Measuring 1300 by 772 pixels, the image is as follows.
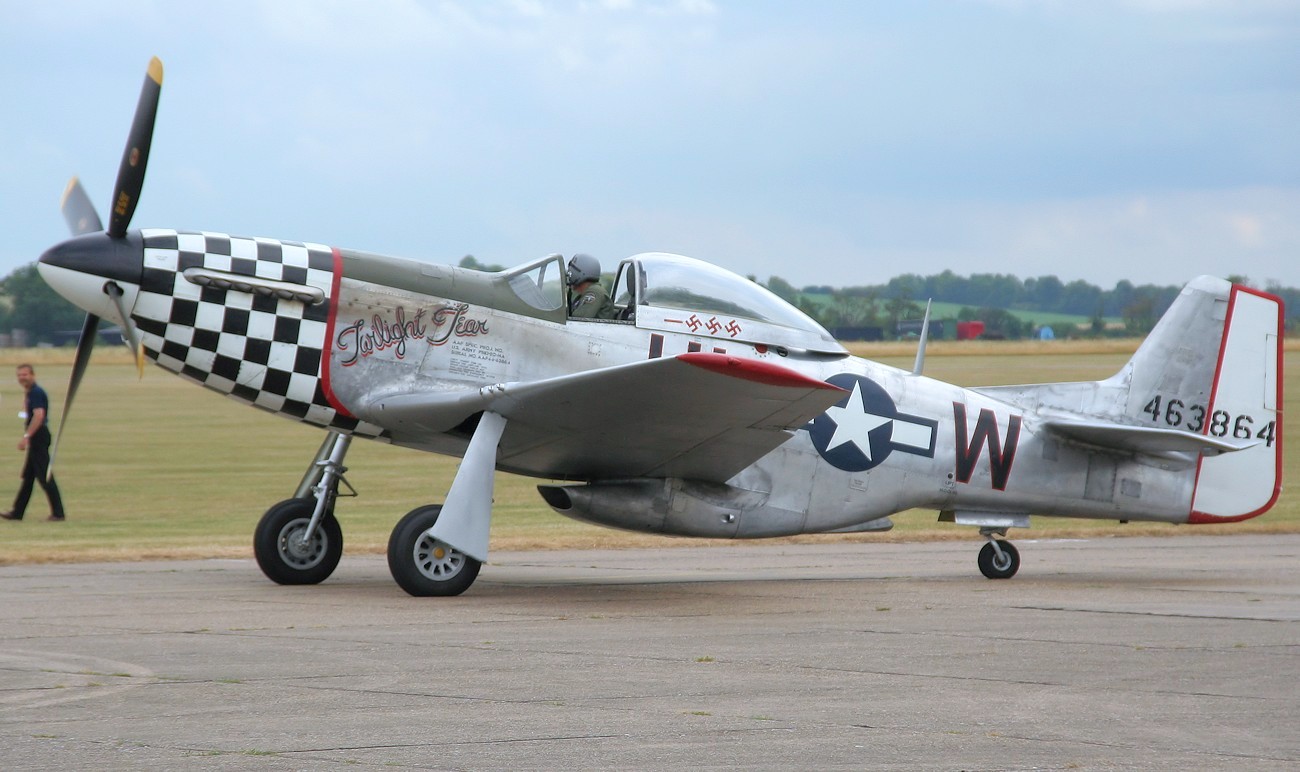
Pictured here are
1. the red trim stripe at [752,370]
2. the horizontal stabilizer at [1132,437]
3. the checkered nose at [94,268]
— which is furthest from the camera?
the horizontal stabilizer at [1132,437]

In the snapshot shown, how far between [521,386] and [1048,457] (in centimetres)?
470

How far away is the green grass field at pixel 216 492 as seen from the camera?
50.0 feet

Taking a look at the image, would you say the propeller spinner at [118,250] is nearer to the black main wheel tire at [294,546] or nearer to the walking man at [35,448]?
the black main wheel tire at [294,546]

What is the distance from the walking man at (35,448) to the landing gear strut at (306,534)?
23.4 ft

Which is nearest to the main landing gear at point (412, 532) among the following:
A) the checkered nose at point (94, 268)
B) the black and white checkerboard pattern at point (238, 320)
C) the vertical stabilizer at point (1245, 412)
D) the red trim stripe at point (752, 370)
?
the black and white checkerboard pattern at point (238, 320)

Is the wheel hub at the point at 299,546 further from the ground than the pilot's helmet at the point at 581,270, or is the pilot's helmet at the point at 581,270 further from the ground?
the pilot's helmet at the point at 581,270

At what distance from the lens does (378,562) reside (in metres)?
12.9

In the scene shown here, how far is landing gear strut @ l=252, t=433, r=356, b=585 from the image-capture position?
1058 centimetres

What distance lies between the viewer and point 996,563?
1198 centimetres

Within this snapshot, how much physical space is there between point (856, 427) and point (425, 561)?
351cm

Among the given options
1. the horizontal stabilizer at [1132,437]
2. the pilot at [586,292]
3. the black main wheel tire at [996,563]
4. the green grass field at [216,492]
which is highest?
the pilot at [586,292]

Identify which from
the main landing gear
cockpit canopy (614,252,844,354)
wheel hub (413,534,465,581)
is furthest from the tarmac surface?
cockpit canopy (614,252,844,354)

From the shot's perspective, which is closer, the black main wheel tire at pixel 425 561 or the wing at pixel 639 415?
the wing at pixel 639 415

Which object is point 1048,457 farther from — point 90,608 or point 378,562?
point 90,608
